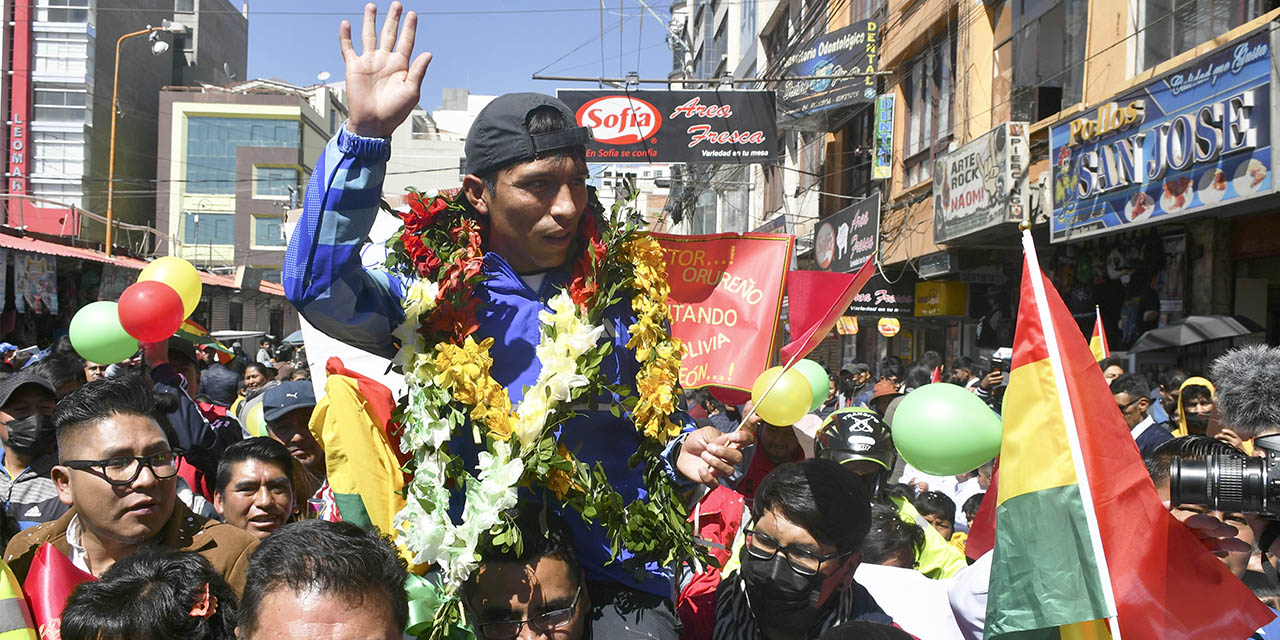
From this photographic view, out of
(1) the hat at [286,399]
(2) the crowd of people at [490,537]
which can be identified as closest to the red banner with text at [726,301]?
(2) the crowd of people at [490,537]

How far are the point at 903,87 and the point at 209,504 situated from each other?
16.5 m

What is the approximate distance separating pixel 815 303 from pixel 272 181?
167ft

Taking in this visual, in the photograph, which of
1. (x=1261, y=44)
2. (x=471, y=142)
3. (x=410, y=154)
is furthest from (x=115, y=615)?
(x=410, y=154)

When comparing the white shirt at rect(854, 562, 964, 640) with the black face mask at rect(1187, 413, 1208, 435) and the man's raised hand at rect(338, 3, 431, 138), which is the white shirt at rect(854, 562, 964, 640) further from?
the black face mask at rect(1187, 413, 1208, 435)

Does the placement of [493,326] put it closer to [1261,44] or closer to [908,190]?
[1261,44]

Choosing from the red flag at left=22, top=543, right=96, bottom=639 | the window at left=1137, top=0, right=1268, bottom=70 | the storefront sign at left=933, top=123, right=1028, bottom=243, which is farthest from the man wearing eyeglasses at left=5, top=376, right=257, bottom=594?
the storefront sign at left=933, top=123, right=1028, bottom=243

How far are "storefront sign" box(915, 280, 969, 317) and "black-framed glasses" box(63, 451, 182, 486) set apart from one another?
15.4 metres

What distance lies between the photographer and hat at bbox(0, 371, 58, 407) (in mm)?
5172

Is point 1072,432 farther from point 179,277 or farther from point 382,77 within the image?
point 179,277

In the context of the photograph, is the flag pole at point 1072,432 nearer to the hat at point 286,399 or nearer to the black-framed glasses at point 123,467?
the black-framed glasses at point 123,467

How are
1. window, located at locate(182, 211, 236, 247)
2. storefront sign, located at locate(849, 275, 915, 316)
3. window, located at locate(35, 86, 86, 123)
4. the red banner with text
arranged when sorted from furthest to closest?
window, located at locate(182, 211, 236, 247)
window, located at locate(35, 86, 86, 123)
storefront sign, located at locate(849, 275, 915, 316)
the red banner with text

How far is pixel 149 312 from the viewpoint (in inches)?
202

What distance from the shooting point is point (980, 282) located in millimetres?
16219

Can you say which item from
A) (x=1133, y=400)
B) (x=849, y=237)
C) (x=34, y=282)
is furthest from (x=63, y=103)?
(x=1133, y=400)
